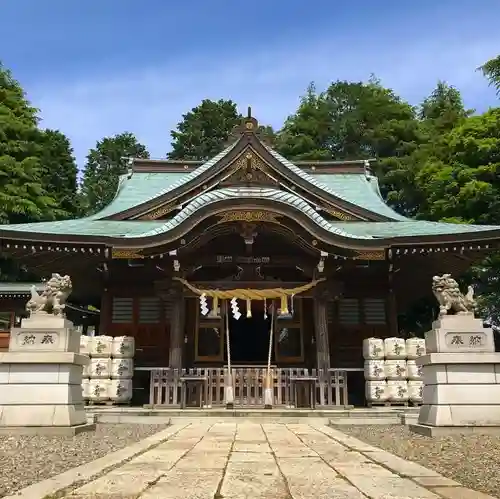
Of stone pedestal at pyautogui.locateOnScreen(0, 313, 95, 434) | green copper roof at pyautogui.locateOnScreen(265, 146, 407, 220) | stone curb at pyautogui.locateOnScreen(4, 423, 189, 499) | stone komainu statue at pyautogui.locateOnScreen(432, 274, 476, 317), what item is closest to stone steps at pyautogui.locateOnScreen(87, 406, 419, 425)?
stone pedestal at pyautogui.locateOnScreen(0, 313, 95, 434)

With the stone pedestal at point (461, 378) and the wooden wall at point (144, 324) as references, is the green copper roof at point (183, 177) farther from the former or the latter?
the stone pedestal at point (461, 378)

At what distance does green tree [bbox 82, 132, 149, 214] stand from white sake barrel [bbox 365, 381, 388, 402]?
1118 inches

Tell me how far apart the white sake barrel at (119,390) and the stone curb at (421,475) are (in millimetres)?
6657

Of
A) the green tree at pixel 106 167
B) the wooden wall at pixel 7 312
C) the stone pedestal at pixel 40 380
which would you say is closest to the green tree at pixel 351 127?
the green tree at pixel 106 167

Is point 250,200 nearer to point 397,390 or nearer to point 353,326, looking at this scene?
point 353,326

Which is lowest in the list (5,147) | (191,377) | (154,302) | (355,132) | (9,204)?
(191,377)

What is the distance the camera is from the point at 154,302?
13.5 metres

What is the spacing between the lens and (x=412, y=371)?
11.0m

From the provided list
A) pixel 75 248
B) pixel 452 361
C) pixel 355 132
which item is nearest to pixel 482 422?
pixel 452 361

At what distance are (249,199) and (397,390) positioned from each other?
518cm

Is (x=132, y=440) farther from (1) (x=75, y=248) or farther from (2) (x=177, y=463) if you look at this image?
(1) (x=75, y=248)

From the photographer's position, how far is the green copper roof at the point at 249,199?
11516 millimetres

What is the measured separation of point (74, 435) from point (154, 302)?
658 centimetres

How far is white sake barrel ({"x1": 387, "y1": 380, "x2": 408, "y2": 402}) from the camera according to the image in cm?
1089
